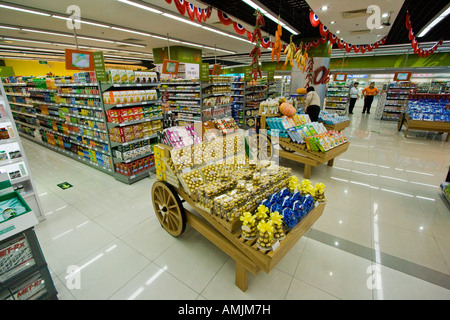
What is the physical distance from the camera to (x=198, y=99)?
6688 mm

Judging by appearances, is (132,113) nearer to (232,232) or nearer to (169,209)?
(169,209)

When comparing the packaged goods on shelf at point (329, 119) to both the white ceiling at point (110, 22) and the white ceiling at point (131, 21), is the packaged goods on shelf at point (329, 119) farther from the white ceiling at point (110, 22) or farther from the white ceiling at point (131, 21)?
the white ceiling at point (110, 22)

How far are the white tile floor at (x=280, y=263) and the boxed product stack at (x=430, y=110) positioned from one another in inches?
159

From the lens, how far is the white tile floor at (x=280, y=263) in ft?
6.52

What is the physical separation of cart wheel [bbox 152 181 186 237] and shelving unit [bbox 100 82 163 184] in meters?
1.67

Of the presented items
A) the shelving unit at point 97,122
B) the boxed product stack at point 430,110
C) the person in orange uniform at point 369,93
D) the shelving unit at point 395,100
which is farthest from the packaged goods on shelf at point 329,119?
the person in orange uniform at point 369,93

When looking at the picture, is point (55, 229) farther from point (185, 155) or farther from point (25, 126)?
point (25, 126)

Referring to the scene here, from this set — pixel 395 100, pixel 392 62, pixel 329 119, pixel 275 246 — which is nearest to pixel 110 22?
pixel 329 119

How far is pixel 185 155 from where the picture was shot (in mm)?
2463

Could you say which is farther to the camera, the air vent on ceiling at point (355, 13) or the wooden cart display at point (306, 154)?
the air vent on ceiling at point (355, 13)

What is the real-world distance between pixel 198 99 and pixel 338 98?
32.4 ft

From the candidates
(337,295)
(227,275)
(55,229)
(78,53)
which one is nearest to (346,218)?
(337,295)

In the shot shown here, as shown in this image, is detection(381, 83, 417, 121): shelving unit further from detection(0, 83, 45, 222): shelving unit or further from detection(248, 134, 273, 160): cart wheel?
detection(0, 83, 45, 222): shelving unit

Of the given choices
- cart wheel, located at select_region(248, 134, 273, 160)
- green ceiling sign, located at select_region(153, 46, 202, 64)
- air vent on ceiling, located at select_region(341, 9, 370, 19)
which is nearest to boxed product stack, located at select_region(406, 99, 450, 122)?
air vent on ceiling, located at select_region(341, 9, 370, 19)
